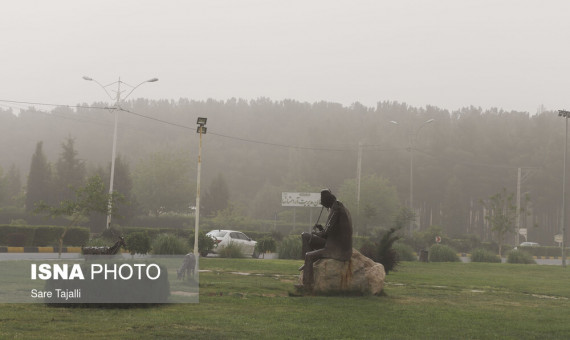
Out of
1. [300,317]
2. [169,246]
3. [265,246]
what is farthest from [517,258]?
[300,317]

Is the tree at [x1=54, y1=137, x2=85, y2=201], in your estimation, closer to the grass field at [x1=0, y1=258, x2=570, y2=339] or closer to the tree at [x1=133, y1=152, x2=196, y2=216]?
the tree at [x1=133, y1=152, x2=196, y2=216]

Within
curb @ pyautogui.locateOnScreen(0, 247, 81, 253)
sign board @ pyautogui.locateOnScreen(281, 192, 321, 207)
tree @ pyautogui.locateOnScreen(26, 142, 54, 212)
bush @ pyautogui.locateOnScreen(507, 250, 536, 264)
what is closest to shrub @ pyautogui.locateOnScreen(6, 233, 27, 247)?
curb @ pyautogui.locateOnScreen(0, 247, 81, 253)

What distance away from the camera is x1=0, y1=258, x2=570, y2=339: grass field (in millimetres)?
9242

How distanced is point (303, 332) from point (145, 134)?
Answer: 130 metres

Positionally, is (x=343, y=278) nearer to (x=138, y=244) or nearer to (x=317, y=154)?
(x=138, y=244)

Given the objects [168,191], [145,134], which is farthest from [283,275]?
[145,134]

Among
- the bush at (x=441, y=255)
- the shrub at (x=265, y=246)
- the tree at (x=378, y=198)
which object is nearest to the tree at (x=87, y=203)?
the shrub at (x=265, y=246)

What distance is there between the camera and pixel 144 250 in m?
27.0

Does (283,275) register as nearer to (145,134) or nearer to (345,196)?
(345,196)

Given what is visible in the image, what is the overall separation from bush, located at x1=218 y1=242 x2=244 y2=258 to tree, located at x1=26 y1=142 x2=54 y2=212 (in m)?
46.1

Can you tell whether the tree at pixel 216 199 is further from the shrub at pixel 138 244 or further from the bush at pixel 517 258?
the shrub at pixel 138 244

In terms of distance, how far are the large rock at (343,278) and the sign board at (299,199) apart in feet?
185

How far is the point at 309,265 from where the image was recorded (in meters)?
14.4

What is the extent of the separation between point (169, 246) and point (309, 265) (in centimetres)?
1319
